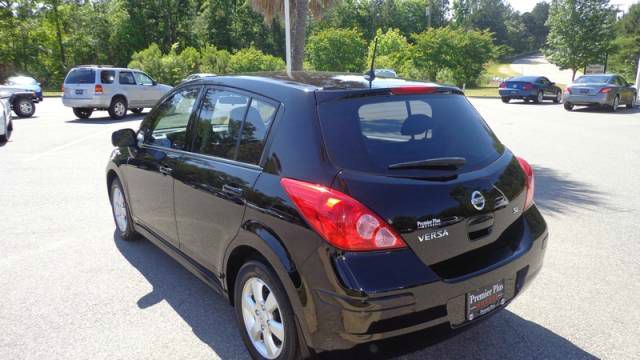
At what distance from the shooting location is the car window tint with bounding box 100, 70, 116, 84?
17531mm

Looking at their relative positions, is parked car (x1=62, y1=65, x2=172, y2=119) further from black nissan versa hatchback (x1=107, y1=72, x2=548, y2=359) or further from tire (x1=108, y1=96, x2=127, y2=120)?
black nissan versa hatchback (x1=107, y1=72, x2=548, y2=359)

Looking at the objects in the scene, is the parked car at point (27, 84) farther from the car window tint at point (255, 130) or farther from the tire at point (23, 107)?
the car window tint at point (255, 130)

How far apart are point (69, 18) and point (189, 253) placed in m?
51.2

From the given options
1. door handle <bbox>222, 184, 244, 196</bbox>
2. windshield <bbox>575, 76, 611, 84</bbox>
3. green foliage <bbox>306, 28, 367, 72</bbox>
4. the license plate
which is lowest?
the license plate

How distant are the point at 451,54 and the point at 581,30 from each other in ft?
35.0

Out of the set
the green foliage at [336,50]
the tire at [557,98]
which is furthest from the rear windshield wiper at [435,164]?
the green foliage at [336,50]

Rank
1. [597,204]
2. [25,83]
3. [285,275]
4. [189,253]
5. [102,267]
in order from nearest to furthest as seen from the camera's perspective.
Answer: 1. [285,275]
2. [189,253]
3. [102,267]
4. [597,204]
5. [25,83]

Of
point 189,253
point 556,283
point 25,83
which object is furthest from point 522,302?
point 25,83

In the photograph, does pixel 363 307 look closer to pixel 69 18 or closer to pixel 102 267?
pixel 102 267

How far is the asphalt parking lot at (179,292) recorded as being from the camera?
316cm

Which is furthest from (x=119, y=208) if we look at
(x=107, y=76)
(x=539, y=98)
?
(x=539, y=98)

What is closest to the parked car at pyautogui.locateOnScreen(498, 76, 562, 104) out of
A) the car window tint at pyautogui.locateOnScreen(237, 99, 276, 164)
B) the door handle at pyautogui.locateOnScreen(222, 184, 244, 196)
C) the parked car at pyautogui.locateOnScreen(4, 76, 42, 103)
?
the parked car at pyautogui.locateOnScreen(4, 76, 42, 103)

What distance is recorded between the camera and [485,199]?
2701 millimetres

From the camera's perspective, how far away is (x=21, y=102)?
18000 millimetres
